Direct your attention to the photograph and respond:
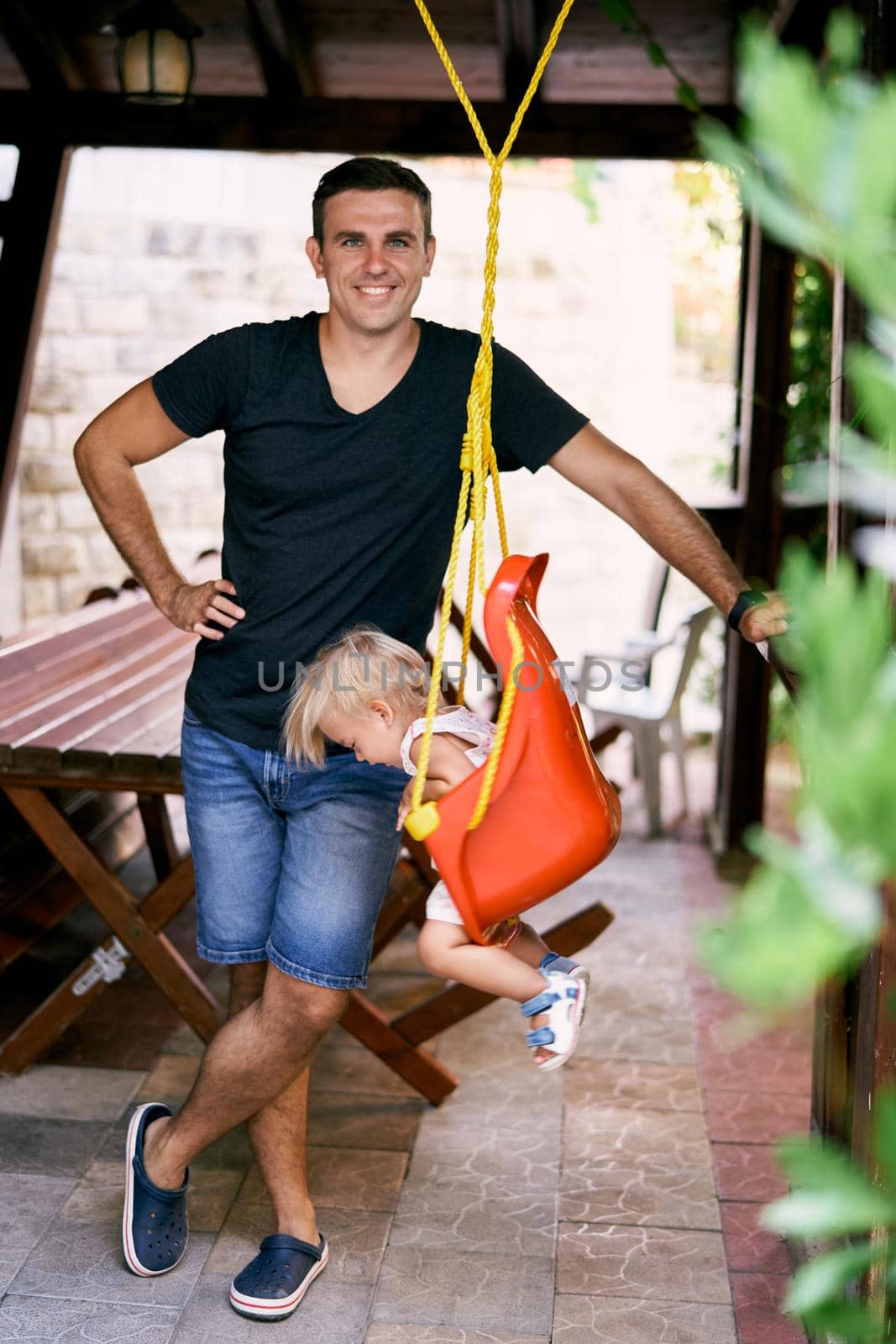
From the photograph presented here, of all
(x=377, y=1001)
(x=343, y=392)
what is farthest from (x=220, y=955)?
(x=377, y=1001)

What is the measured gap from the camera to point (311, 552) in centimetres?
235

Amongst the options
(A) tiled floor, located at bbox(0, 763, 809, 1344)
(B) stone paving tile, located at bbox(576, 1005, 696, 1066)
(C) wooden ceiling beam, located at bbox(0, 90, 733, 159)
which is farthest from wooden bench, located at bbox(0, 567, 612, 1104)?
(C) wooden ceiling beam, located at bbox(0, 90, 733, 159)

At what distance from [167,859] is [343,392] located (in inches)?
86.6

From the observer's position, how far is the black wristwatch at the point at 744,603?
86.2 inches

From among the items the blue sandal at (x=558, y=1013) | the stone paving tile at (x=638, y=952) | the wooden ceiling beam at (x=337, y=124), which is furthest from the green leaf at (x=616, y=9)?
the blue sandal at (x=558, y=1013)

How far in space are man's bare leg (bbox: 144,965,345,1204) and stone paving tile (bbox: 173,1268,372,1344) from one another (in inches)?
10.1

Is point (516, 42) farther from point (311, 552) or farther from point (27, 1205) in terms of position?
point (27, 1205)

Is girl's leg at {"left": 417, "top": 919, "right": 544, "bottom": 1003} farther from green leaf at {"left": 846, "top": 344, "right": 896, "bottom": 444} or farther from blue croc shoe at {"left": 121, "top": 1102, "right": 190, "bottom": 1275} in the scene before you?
green leaf at {"left": 846, "top": 344, "right": 896, "bottom": 444}

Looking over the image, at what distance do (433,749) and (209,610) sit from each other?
1.67 feet

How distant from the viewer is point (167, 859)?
13.8 feet

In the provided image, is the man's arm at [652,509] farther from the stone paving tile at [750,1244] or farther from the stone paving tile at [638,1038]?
the stone paving tile at [638,1038]

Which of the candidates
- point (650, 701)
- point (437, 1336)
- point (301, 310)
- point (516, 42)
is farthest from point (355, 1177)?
point (301, 310)

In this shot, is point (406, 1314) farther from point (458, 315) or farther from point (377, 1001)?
point (458, 315)

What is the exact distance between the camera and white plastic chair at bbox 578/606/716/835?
5145mm
